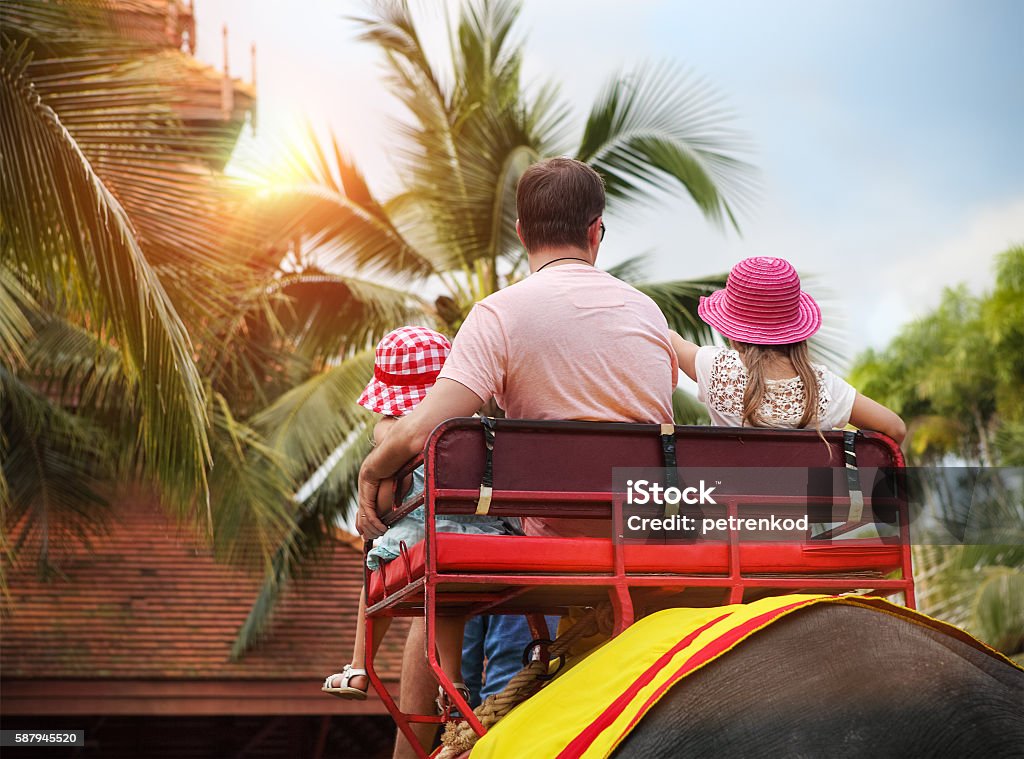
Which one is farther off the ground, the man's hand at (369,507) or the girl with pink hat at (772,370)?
the girl with pink hat at (772,370)

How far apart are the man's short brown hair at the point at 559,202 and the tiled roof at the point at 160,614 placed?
1306 centimetres

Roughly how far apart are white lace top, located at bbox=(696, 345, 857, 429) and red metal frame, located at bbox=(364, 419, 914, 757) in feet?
1.34

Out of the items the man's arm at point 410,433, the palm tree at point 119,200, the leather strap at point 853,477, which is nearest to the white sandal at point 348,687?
the man's arm at point 410,433

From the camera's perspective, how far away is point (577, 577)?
2.85 meters

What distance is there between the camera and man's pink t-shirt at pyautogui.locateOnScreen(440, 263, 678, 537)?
10.5ft

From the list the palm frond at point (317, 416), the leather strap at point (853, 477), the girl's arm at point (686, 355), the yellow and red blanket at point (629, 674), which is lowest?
the palm frond at point (317, 416)

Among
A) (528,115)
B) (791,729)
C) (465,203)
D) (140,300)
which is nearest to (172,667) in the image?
(465,203)

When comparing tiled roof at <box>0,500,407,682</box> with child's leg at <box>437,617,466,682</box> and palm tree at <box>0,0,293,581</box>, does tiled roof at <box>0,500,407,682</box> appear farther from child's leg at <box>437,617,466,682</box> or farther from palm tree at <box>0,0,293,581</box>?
child's leg at <box>437,617,466,682</box>

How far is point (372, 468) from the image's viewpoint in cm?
319

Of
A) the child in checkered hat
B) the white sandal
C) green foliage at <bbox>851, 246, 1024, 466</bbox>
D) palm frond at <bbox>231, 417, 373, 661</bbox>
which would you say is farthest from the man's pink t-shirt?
green foliage at <bbox>851, 246, 1024, 466</bbox>

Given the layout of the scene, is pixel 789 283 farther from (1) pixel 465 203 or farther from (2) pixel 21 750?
(2) pixel 21 750

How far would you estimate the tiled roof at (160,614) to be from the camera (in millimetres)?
15867

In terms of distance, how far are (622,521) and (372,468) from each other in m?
0.66

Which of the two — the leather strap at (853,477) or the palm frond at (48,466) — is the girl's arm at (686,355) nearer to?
the leather strap at (853,477)
